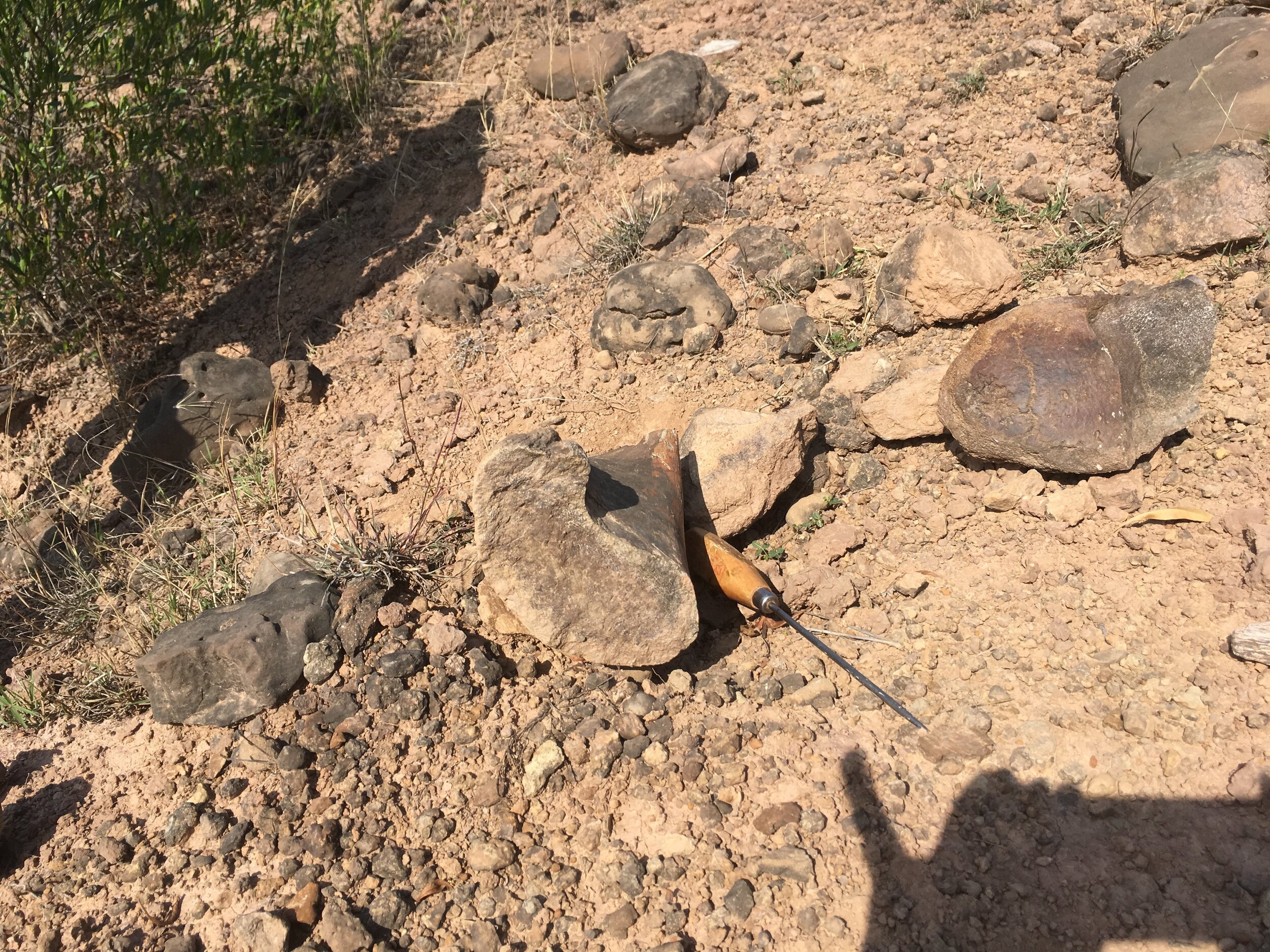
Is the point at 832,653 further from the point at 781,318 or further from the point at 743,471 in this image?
the point at 781,318

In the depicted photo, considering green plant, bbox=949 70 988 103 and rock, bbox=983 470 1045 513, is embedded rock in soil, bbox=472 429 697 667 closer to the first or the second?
rock, bbox=983 470 1045 513

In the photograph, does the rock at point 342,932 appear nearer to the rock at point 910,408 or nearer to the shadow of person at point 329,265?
the rock at point 910,408

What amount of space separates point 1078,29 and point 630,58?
232cm

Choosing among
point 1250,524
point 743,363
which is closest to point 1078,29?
point 743,363

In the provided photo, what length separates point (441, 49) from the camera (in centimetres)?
569

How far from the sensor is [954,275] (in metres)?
3.21

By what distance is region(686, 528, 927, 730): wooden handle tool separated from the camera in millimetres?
2495

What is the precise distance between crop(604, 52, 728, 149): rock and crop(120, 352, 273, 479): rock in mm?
2256

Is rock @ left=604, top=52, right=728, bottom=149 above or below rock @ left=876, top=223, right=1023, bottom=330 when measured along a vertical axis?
above

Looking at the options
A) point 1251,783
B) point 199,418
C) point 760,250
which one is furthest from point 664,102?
point 1251,783

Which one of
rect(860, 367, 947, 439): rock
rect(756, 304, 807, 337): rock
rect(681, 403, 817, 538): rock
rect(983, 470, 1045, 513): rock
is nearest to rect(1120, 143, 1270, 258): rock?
rect(860, 367, 947, 439): rock

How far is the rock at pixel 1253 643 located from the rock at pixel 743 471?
131 cm

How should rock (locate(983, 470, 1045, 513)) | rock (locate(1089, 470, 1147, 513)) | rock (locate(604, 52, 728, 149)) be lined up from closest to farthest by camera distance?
rock (locate(1089, 470, 1147, 513)) < rock (locate(983, 470, 1045, 513)) < rock (locate(604, 52, 728, 149))

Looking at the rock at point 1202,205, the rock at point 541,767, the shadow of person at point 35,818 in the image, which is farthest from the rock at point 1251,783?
the shadow of person at point 35,818
